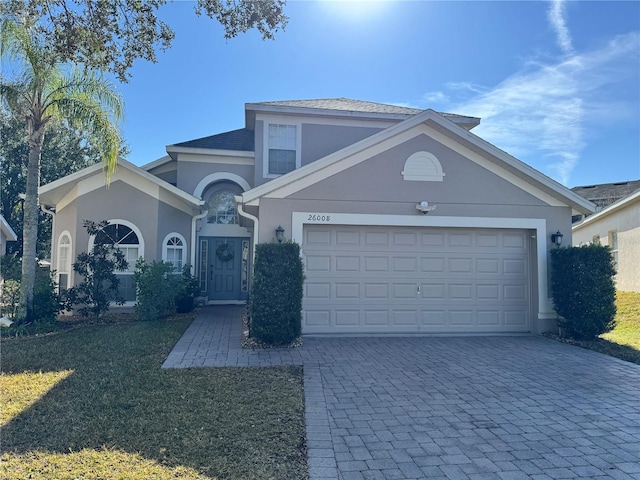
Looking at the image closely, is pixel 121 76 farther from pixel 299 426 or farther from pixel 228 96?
pixel 299 426

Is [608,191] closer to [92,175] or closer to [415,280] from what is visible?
[415,280]

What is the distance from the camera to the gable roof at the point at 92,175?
11612mm

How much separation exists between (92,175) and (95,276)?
10.5ft

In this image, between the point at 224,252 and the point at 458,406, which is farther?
the point at 224,252

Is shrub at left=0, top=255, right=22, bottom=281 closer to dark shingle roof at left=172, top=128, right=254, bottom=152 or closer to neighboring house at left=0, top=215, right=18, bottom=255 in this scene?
dark shingle roof at left=172, top=128, right=254, bottom=152

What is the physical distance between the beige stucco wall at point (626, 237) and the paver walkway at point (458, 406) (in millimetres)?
9695

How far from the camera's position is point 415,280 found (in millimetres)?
9672

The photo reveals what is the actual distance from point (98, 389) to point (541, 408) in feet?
19.5

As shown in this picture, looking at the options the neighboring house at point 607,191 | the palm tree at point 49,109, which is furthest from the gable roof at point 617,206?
the palm tree at point 49,109

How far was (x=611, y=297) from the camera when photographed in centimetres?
900

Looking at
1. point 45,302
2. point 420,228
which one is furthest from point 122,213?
point 420,228

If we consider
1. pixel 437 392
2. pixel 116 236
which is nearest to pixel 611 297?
pixel 437 392

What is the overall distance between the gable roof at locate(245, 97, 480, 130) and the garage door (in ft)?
14.2

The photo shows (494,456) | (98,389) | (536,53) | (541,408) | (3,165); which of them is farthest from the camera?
(3,165)
